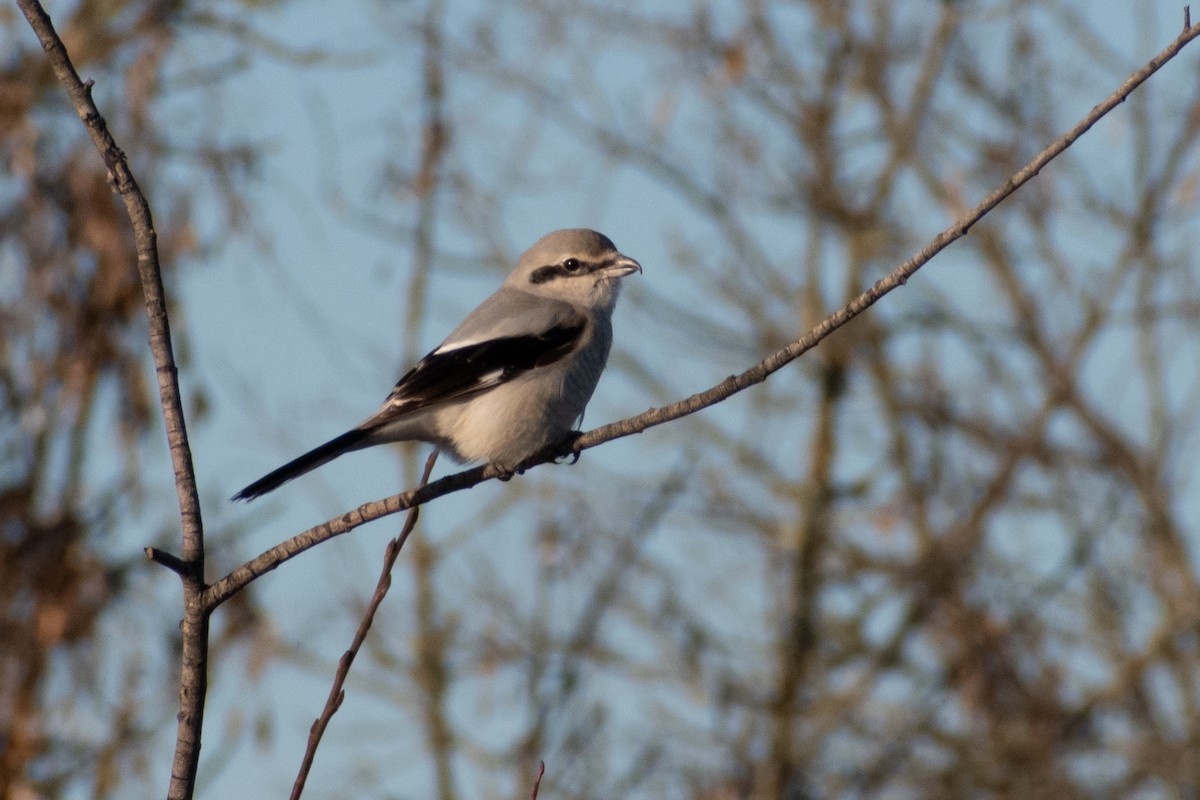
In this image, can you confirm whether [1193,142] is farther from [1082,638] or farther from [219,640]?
[219,640]

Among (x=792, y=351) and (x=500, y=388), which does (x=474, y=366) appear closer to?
(x=500, y=388)

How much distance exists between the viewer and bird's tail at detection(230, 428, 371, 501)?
3.32 meters

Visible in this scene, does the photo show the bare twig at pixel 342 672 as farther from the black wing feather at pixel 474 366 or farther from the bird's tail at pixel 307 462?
the black wing feather at pixel 474 366

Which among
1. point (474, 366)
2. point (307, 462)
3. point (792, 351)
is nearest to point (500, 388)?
point (474, 366)

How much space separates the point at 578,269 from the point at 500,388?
909 millimetres

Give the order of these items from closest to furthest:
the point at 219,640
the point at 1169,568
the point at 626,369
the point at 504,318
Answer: the point at 504,318, the point at 219,640, the point at 1169,568, the point at 626,369

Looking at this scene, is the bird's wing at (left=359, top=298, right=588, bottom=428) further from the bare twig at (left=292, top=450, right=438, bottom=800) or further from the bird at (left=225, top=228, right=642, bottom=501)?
the bare twig at (left=292, top=450, right=438, bottom=800)

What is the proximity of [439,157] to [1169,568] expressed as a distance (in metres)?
5.43

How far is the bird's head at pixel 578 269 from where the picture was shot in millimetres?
4695

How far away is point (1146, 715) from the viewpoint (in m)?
9.03

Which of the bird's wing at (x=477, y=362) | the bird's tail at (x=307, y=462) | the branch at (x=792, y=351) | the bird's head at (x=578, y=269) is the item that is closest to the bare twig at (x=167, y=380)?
the branch at (x=792, y=351)

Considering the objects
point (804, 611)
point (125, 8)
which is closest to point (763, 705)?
point (804, 611)

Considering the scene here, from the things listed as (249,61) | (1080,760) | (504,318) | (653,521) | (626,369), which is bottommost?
(653,521)

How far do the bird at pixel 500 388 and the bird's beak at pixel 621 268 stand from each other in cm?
26
